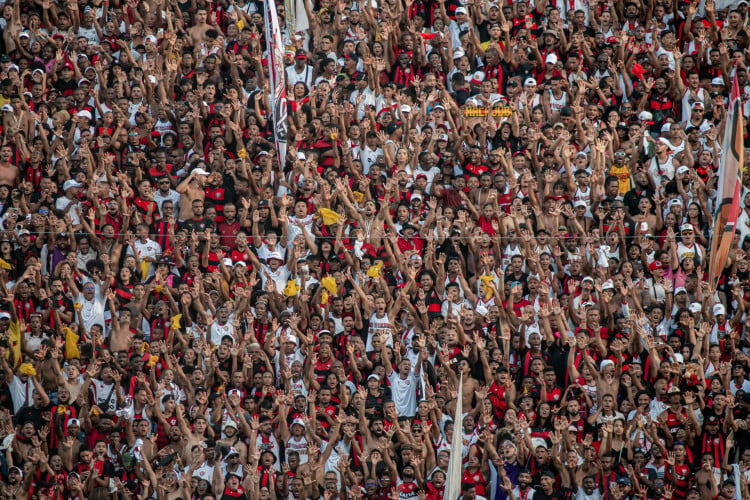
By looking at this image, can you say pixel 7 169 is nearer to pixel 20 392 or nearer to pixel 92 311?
pixel 92 311

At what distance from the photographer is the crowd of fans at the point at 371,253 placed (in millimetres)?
12531

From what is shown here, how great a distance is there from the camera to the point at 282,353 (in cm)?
1307

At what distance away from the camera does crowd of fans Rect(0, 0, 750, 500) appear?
41.1ft

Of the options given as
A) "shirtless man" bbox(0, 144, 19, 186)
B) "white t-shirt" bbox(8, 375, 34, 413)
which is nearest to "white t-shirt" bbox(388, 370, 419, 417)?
"white t-shirt" bbox(8, 375, 34, 413)

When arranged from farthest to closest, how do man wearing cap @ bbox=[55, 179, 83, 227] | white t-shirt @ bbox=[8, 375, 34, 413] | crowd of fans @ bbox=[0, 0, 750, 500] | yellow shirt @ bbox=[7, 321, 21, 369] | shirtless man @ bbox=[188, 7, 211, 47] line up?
shirtless man @ bbox=[188, 7, 211, 47]
man wearing cap @ bbox=[55, 179, 83, 227]
yellow shirt @ bbox=[7, 321, 21, 369]
white t-shirt @ bbox=[8, 375, 34, 413]
crowd of fans @ bbox=[0, 0, 750, 500]

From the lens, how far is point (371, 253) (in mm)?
13766

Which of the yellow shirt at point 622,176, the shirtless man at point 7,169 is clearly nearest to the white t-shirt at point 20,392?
the shirtless man at point 7,169

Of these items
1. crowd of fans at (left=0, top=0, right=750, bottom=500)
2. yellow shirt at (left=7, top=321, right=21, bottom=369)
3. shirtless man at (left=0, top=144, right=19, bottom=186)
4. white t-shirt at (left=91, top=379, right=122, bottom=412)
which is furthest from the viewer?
shirtless man at (left=0, top=144, right=19, bottom=186)

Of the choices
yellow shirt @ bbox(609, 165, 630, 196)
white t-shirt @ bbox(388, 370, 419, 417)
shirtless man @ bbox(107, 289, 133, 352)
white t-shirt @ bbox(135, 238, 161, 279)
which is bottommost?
white t-shirt @ bbox(388, 370, 419, 417)

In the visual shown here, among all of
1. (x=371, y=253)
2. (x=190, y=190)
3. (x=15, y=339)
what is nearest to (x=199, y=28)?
(x=190, y=190)

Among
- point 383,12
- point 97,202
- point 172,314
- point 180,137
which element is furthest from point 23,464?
point 383,12

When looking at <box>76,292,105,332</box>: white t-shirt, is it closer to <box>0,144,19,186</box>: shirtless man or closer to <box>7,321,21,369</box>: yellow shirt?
<box>7,321,21,369</box>: yellow shirt

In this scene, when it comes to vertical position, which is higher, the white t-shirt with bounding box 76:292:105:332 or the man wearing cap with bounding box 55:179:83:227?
the man wearing cap with bounding box 55:179:83:227

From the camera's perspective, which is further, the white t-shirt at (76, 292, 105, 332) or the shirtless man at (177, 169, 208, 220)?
the shirtless man at (177, 169, 208, 220)
